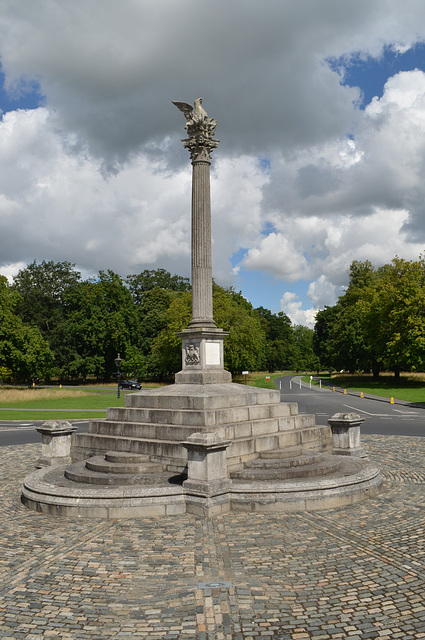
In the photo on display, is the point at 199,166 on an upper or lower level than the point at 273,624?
upper

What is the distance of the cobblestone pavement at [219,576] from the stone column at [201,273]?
18.6 feet

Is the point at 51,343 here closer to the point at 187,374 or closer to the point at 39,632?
the point at 187,374

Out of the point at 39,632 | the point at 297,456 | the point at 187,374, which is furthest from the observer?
the point at 187,374

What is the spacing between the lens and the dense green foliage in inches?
1929

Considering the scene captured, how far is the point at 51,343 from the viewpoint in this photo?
72188mm

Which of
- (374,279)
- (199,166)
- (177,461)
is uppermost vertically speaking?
(374,279)

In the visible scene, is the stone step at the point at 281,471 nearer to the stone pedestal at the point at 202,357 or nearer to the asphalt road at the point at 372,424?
the stone pedestal at the point at 202,357

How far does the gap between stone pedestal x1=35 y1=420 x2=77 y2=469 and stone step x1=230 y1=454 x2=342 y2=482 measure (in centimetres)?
493

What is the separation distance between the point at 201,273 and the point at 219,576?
369 inches

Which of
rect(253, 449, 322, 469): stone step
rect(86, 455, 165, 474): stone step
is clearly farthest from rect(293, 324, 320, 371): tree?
rect(86, 455, 165, 474): stone step

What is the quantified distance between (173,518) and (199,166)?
9883 millimetres

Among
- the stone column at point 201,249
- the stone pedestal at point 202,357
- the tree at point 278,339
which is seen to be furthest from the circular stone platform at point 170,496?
the tree at point 278,339

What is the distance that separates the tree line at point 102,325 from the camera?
52938 millimetres

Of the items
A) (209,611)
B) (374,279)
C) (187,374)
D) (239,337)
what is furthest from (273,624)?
(374,279)
